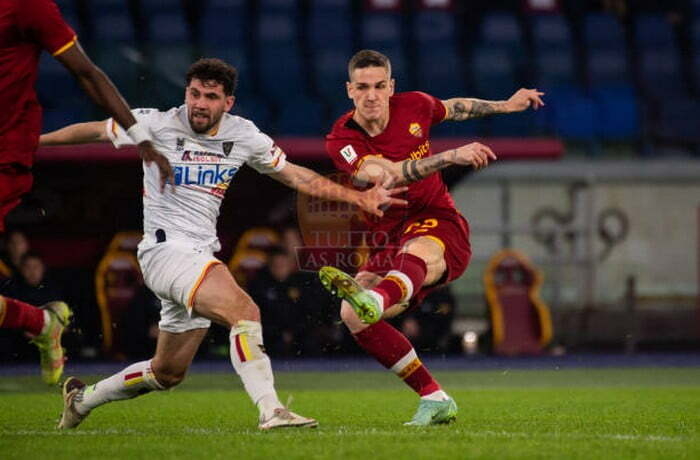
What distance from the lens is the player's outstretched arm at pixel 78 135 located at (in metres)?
7.37

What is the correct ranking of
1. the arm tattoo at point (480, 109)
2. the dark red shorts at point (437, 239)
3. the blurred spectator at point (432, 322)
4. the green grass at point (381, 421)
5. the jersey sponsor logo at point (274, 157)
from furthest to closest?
the blurred spectator at point (432, 322)
the arm tattoo at point (480, 109)
the dark red shorts at point (437, 239)
the jersey sponsor logo at point (274, 157)
the green grass at point (381, 421)

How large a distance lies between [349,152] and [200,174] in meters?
1.13

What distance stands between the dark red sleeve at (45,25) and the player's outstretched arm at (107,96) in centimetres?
5

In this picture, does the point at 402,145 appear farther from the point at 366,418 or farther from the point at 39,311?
the point at 39,311

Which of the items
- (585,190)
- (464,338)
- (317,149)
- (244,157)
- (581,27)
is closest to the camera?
(244,157)

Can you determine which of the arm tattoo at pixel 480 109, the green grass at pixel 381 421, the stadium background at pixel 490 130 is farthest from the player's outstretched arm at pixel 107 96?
the stadium background at pixel 490 130

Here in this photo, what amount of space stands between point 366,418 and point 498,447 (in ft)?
7.40

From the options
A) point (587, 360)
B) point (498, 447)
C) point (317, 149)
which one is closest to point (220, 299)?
point (498, 447)

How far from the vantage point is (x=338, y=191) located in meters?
7.54

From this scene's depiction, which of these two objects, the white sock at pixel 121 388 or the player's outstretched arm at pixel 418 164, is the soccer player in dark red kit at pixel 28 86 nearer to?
the white sock at pixel 121 388

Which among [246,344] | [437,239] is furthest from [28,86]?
[437,239]

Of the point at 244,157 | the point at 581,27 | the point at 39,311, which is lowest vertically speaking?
the point at 39,311

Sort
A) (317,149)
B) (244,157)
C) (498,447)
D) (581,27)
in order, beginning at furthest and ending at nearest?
(581,27) → (317,149) → (244,157) → (498,447)

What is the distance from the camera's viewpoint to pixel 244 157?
7621 millimetres
